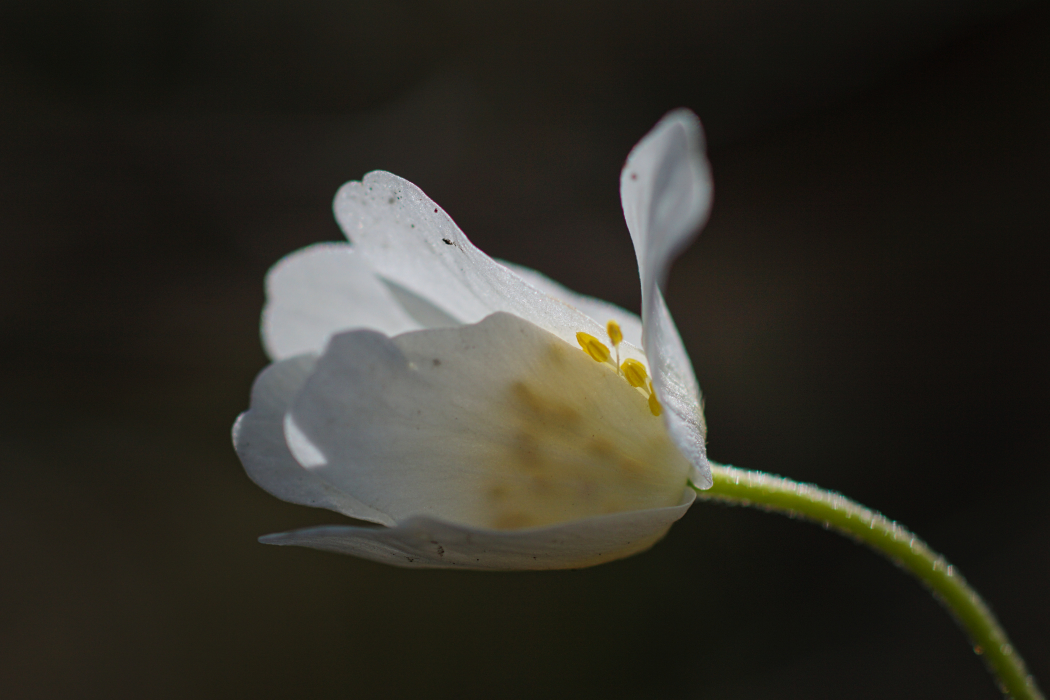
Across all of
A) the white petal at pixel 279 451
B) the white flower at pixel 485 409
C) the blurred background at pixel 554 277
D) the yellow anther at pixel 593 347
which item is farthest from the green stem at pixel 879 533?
the blurred background at pixel 554 277

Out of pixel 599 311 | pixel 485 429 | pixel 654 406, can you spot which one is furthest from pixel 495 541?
pixel 599 311

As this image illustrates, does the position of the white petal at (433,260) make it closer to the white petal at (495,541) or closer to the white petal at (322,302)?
the white petal at (322,302)

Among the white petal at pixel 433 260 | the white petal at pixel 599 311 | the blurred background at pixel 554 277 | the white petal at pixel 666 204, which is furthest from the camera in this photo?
the blurred background at pixel 554 277

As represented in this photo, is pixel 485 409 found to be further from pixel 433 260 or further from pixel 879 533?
pixel 879 533

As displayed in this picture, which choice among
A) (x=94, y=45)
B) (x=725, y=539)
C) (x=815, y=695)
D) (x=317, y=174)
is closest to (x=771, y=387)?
(x=725, y=539)

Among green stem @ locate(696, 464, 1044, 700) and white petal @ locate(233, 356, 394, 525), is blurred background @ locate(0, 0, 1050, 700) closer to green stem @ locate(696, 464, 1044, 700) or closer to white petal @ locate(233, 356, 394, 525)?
green stem @ locate(696, 464, 1044, 700)

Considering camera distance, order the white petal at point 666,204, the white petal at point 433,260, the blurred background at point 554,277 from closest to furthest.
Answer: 1. the white petal at point 666,204
2. the white petal at point 433,260
3. the blurred background at point 554,277
